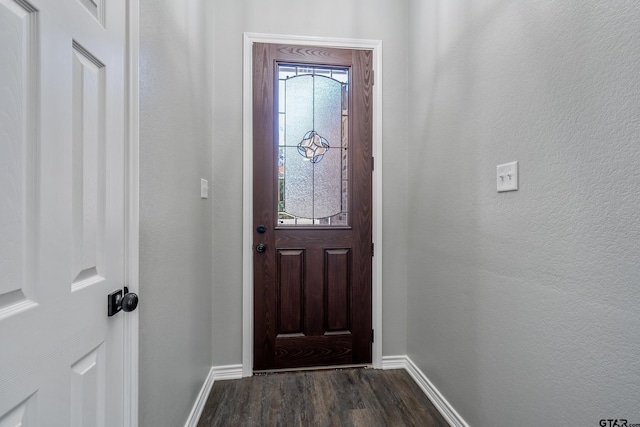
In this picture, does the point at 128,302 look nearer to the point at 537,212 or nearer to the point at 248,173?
the point at 248,173

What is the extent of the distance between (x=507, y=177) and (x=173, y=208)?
1.43m

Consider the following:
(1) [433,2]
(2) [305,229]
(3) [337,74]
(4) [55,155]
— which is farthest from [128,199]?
(1) [433,2]

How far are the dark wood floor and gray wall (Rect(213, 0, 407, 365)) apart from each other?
225mm

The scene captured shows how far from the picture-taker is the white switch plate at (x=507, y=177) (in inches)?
44.3

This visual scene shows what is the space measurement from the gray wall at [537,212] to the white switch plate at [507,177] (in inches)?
1.1

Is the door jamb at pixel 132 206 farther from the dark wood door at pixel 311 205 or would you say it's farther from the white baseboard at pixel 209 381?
the dark wood door at pixel 311 205

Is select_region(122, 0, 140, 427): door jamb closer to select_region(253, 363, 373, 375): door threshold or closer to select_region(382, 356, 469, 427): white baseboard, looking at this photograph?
select_region(253, 363, 373, 375): door threshold

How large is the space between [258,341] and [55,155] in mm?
1740

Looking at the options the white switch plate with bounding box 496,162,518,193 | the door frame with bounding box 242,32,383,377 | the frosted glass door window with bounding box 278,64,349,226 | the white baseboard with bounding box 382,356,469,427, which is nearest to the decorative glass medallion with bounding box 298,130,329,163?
the frosted glass door window with bounding box 278,64,349,226

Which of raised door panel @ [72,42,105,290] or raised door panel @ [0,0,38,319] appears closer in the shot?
raised door panel @ [0,0,38,319]

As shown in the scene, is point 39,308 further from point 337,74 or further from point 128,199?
point 337,74

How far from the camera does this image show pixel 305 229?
2.05 metres

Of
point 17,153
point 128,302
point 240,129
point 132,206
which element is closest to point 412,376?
point 128,302

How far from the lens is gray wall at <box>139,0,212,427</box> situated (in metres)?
1.02
